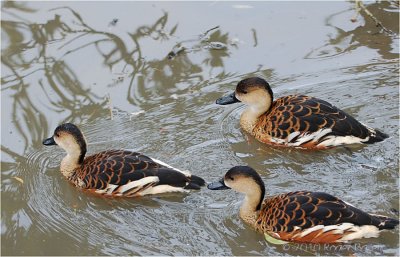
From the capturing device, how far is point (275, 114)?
349 inches

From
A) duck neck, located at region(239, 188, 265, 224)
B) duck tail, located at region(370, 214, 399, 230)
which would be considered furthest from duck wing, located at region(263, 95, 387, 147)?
duck tail, located at region(370, 214, 399, 230)

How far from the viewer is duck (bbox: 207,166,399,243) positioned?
6.87 m

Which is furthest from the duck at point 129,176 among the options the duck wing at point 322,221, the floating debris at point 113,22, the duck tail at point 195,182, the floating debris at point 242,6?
the floating debris at point 242,6

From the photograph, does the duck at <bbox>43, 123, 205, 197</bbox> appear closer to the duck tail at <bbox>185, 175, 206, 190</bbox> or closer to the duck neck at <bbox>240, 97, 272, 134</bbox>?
the duck tail at <bbox>185, 175, 206, 190</bbox>

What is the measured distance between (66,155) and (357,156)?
3170mm

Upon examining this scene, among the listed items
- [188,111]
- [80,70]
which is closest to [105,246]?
[188,111]

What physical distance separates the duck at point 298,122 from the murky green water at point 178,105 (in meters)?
0.15

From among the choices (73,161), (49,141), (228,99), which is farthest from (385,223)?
(49,141)

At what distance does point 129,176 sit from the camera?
25.5 ft

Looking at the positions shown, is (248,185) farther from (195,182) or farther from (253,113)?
(253,113)

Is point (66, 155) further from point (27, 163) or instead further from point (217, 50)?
point (217, 50)

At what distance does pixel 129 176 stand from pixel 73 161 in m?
0.81

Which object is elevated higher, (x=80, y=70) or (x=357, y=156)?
(x=80, y=70)

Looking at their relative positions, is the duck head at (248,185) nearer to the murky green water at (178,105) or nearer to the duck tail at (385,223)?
the murky green water at (178,105)
